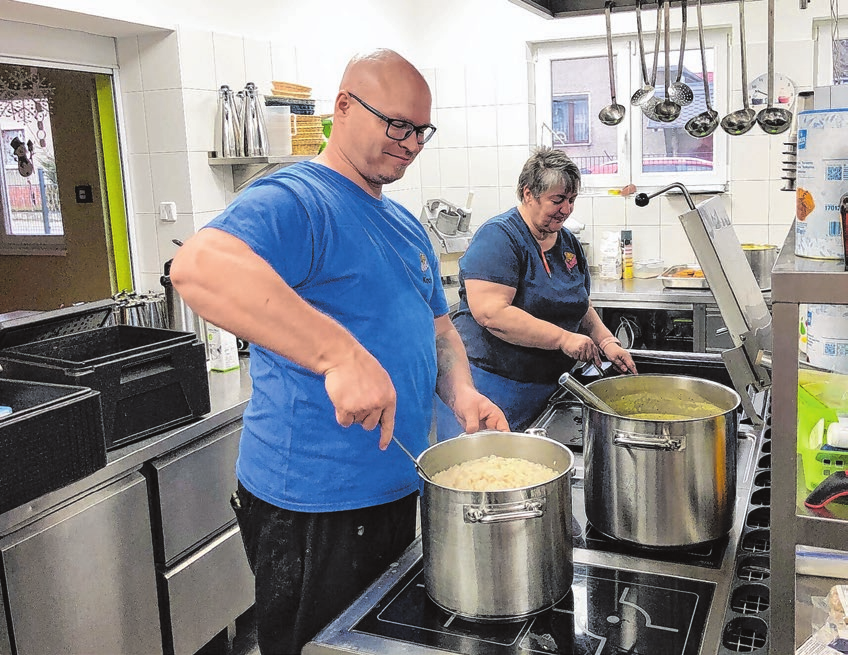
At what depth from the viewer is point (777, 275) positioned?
2.88 feet

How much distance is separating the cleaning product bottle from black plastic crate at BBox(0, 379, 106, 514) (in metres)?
2.83

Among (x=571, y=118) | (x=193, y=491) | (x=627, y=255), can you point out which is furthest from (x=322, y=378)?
(x=571, y=118)

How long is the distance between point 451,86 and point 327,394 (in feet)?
11.2

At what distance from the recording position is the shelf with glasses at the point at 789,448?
87cm

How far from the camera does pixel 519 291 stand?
249cm

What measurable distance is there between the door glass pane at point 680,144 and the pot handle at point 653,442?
3202 millimetres

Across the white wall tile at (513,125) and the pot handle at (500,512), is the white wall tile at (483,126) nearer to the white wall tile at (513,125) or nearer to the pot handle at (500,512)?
the white wall tile at (513,125)

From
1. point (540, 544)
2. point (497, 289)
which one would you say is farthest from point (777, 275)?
point (497, 289)

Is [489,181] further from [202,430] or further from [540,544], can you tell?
[540,544]

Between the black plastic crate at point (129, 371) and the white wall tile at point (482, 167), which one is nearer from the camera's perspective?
the black plastic crate at point (129, 371)

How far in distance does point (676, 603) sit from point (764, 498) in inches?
16.4

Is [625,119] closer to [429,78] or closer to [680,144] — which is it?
[680,144]

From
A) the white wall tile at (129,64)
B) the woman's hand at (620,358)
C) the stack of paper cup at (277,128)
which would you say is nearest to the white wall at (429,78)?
the white wall tile at (129,64)

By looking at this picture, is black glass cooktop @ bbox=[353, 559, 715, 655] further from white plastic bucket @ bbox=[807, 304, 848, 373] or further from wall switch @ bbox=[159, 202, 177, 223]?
wall switch @ bbox=[159, 202, 177, 223]
